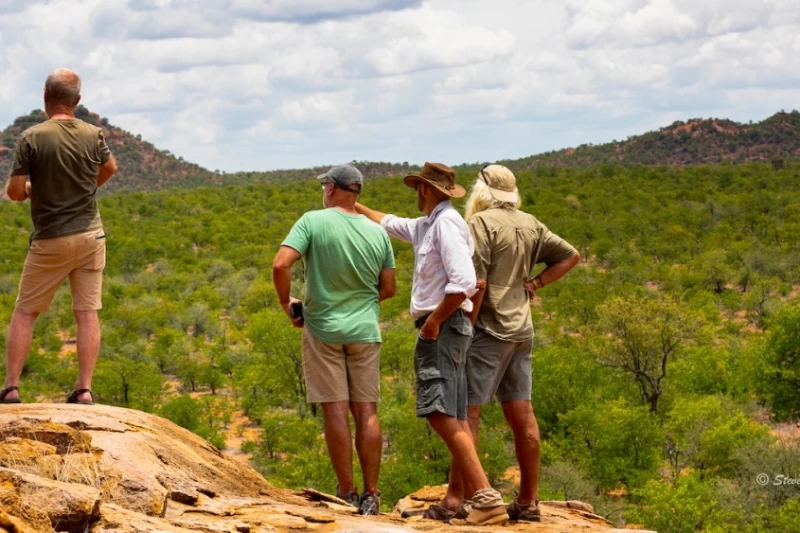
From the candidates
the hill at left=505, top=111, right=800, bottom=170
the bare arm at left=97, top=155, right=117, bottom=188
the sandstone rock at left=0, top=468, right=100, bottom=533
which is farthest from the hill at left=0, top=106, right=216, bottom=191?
the sandstone rock at left=0, top=468, right=100, bottom=533

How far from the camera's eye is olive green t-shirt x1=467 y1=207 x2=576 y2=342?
5.23 m

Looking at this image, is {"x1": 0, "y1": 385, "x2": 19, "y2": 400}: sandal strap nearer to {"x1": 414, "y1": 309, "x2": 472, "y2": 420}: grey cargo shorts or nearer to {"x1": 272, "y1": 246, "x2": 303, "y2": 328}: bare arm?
{"x1": 272, "y1": 246, "x2": 303, "y2": 328}: bare arm

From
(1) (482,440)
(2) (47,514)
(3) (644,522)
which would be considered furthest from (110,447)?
(1) (482,440)

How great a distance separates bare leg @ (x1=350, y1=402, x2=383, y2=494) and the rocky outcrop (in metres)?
0.30

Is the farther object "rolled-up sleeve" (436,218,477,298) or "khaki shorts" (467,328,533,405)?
"khaki shorts" (467,328,533,405)

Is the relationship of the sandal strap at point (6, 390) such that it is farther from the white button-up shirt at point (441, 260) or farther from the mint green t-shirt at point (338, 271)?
the white button-up shirt at point (441, 260)

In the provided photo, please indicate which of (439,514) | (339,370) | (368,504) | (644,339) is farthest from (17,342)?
(644,339)

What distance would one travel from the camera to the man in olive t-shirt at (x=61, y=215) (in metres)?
5.44

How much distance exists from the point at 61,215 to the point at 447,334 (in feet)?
7.70

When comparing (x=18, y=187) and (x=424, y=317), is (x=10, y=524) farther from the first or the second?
(x=18, y=187)

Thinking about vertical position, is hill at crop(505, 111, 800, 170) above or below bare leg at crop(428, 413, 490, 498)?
above

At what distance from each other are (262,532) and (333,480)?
Result: 18696 millimetres

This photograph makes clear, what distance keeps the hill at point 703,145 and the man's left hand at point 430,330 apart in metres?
117

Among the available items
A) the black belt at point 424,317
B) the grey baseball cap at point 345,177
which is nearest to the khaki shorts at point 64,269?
the grey baseball cap at point 345,177
